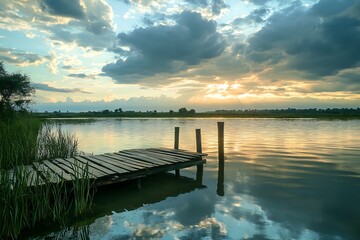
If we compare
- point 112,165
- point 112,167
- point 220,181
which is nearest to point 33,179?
point 112,167

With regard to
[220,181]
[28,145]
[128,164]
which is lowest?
[220,181]

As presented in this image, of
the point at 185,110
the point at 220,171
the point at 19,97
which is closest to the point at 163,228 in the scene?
the point at 220,171

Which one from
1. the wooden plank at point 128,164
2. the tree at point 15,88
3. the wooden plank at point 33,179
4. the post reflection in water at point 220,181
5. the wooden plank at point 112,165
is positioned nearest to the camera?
the wooden plank at point 33,179

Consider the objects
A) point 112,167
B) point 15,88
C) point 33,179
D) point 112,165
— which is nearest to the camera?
point 33,179

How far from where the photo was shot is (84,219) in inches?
281

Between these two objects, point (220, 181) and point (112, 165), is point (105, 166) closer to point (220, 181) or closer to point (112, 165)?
point (112, 165)

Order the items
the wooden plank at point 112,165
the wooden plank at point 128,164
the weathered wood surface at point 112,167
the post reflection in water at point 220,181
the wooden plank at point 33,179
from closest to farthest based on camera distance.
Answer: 1. the wooden plank at point 33,179
2. the weathered wood surface at point 112,167
3. the wooden plank at point 112,165
4. the post reflection in water at point 220,181
5. the wooden plank at point 128,164

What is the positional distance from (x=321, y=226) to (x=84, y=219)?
656 centimetres

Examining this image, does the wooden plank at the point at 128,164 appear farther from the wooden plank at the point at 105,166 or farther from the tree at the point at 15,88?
the tree at the point at 15,88

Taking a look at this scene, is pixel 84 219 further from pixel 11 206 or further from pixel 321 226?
pixel 321 226

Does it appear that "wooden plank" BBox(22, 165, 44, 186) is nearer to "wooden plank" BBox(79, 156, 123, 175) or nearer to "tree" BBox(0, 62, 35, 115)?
"wooden plank" BBox(79, 156, 123, 175)

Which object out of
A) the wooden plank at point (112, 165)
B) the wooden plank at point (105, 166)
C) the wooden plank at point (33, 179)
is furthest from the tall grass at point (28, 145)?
the wooden plank at point (112, 165)

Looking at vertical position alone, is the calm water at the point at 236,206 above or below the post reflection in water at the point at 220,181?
above

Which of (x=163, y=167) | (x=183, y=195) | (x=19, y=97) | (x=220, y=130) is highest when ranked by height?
(x=19, y=97)
